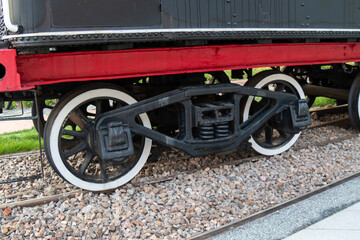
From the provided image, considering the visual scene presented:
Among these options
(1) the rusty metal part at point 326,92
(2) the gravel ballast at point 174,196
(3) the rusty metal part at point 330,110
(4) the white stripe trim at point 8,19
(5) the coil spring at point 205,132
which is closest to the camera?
(4) the white stripe trim at point 8,19

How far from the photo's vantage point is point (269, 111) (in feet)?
15.9

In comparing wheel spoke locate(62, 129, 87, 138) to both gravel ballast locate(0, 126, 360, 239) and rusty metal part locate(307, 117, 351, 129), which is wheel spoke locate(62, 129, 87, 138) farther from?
rusty metal part locate(307, 117, 351, 129)

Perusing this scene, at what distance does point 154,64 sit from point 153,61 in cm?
3

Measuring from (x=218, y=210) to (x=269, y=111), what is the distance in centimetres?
171

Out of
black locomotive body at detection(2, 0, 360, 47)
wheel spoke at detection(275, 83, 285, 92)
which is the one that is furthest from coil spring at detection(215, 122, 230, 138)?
wheel spoke at detection(275, 83, 285, 92)

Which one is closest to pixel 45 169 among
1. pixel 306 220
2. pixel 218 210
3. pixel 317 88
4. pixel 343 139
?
pixel 218 210

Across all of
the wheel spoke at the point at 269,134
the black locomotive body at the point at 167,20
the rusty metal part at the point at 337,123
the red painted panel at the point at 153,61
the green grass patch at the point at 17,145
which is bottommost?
the rusty metal part at the point at 337,123

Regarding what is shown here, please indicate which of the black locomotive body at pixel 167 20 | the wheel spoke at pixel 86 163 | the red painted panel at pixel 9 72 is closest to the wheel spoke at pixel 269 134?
the black locomotive body at pixel 167 20

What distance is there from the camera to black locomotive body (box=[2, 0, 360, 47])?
3125 millimetres

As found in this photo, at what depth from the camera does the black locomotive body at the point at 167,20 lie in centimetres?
312

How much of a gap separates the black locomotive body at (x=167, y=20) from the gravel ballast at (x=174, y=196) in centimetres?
160

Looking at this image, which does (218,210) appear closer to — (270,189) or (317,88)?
(270,189)

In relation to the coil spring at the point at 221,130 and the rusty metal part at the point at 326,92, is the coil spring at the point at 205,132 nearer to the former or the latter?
the coil spring at the point at 221,130

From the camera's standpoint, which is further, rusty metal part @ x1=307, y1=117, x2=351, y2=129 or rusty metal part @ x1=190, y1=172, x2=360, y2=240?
rusty metal part @ x1=307, y1=117, x2=351, y2=129
